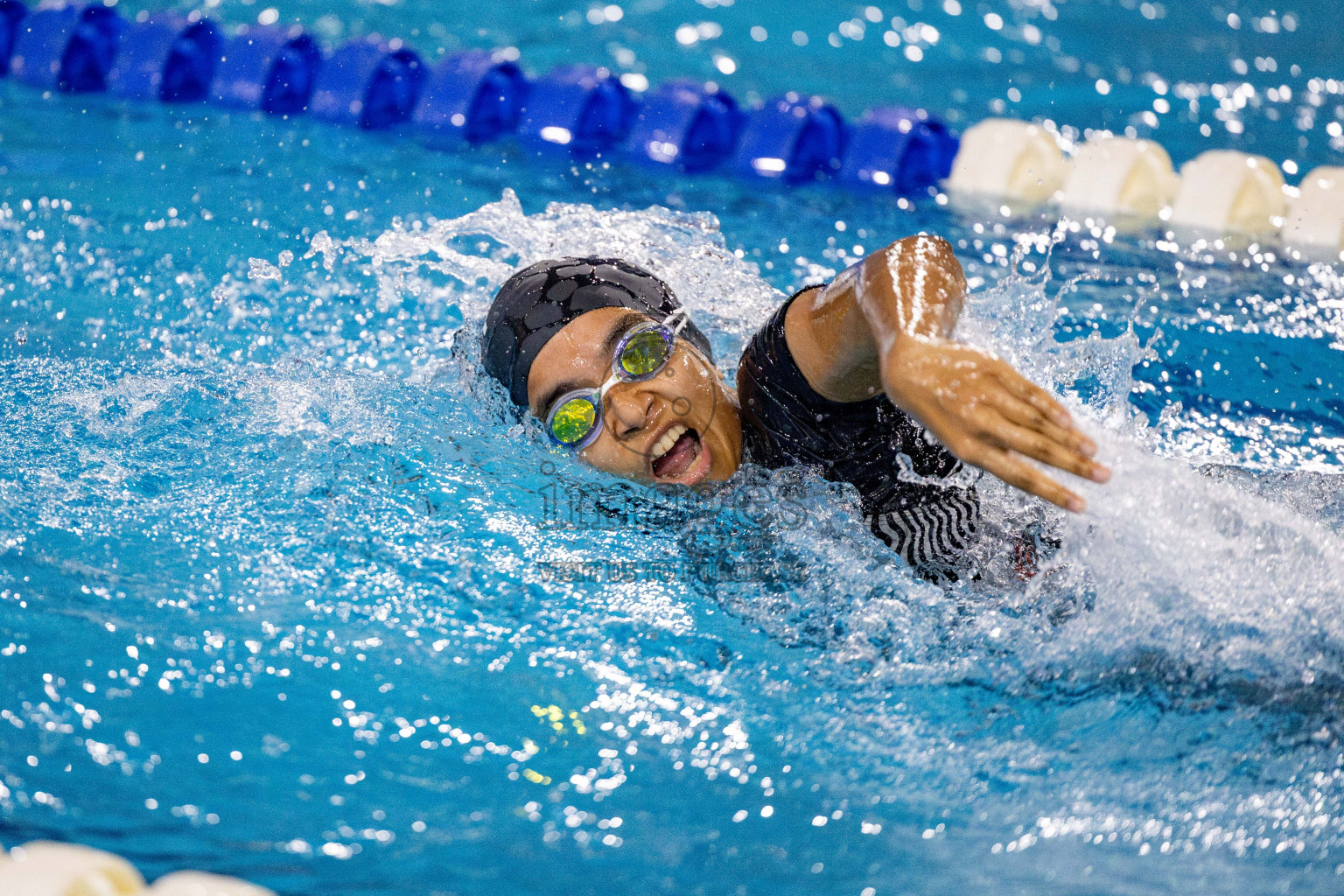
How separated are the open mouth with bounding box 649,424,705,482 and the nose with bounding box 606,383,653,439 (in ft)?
0.17

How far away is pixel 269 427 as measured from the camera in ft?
8.38

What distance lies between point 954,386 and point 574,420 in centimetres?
86

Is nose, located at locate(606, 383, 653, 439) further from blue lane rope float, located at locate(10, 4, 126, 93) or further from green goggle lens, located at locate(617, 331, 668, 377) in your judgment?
blue lane rope float, located at locate(10, 4, 126, 93)

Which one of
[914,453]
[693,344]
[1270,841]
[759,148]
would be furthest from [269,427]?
[759,148]

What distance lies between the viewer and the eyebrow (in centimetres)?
209

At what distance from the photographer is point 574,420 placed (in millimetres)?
2068

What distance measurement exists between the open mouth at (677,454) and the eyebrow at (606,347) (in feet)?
0.52

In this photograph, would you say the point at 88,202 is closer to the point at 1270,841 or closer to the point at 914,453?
the point at 914,453

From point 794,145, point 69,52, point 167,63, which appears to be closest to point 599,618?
point 794,145

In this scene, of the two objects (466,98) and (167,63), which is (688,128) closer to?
(466,98)

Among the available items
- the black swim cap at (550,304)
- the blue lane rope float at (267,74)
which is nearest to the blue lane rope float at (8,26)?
the blue lane rope float at (267,74)

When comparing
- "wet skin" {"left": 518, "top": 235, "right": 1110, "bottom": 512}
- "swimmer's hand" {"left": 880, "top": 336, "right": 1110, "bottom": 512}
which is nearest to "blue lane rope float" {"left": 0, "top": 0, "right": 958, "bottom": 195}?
"wet skin" {"left": 518, "top": 235, "right": 1110, "bottom": 512}

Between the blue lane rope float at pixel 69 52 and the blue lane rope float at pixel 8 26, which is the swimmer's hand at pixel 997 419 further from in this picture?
the blue lane rope float at pixel 8 26

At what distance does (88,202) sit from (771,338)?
2.80 m
